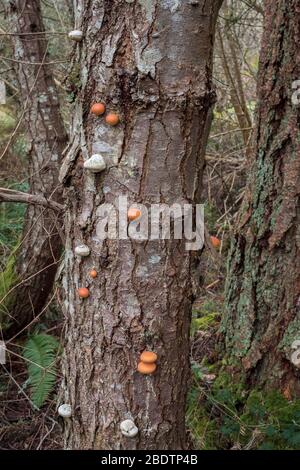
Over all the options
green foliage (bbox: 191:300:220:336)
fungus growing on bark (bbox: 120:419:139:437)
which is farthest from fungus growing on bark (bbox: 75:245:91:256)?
green foliage (bbox: 191:300:220:336)

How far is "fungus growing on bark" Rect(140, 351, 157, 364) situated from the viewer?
5.52 feet

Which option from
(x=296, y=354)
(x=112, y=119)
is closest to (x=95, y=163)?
(x=112, y=119)

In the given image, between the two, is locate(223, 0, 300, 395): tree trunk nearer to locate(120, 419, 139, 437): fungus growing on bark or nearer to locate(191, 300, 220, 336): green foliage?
locate(191, 300, 220, 336): green foliage

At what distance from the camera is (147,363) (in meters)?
1.71

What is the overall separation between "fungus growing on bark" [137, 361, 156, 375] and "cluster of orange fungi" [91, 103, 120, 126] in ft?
3.00

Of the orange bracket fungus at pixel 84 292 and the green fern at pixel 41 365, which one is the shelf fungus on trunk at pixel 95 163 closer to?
the orange bracket fungus at pixel 84 292

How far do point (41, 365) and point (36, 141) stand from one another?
1.93 meters

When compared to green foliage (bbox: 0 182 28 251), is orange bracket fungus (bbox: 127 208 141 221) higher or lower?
higher

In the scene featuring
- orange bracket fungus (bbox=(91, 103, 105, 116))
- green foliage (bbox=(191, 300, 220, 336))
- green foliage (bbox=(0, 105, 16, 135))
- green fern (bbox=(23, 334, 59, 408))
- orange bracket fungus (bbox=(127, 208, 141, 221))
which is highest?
green foliage (bbox=(0, 105, 16, 135))

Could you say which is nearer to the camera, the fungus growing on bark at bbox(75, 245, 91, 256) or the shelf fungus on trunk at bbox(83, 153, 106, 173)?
the shelf fungus on trunk at bbox(83, 153, 106, 173)

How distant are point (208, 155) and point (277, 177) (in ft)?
11.4

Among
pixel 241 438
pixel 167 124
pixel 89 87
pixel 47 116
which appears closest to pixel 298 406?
pixel 241 438

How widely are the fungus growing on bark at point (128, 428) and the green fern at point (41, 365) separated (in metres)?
1.43

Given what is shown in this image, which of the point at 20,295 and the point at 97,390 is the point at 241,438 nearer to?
the point at 97,390
